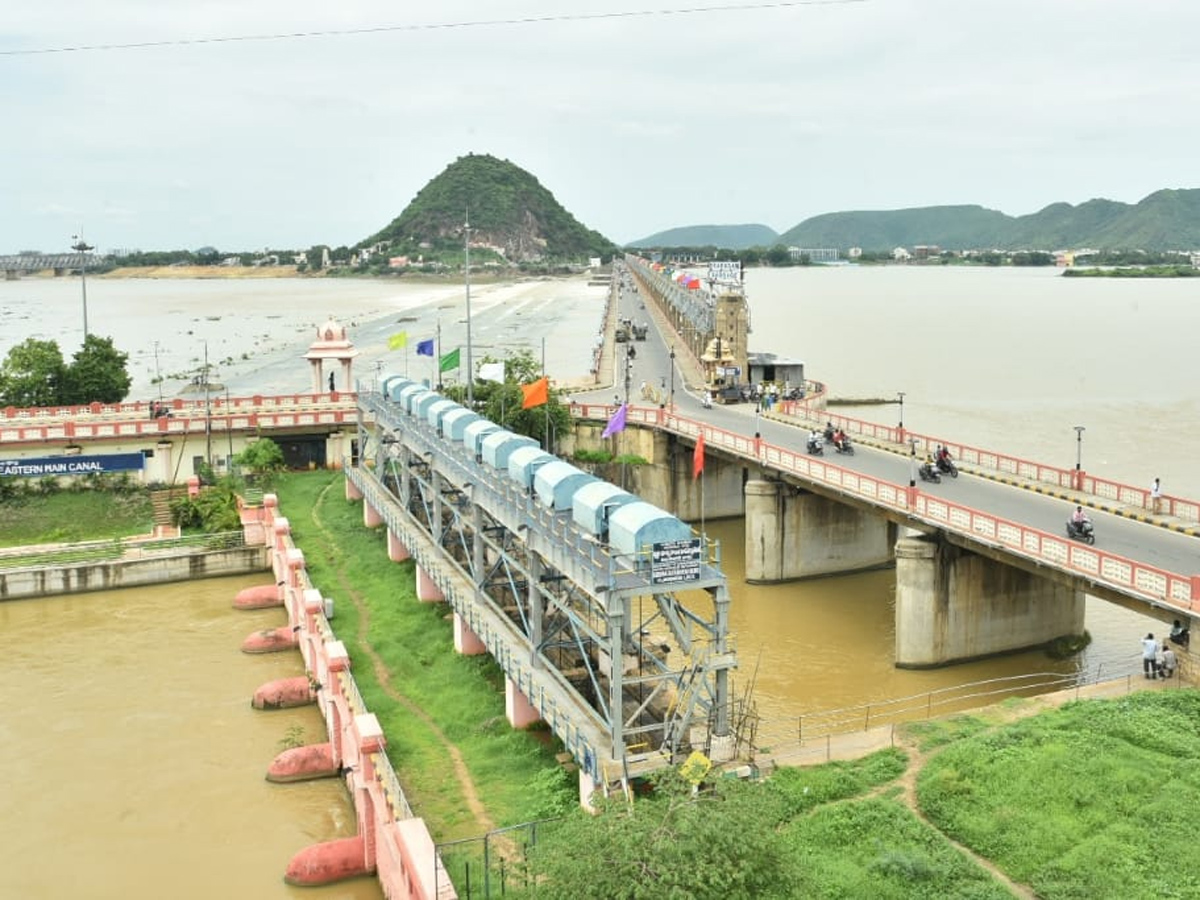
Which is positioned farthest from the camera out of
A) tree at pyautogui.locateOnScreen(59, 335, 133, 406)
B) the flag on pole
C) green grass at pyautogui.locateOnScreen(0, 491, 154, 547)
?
tree at pyautogui.locateOnScreen(59, 335, 133, 406)

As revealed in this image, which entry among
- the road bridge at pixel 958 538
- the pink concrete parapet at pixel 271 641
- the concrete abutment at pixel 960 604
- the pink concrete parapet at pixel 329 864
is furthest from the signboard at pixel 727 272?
the pink concrete parapet at pixel 329 864

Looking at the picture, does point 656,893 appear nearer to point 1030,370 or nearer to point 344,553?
point 344,553

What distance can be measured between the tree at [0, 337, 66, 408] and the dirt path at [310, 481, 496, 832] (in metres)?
27.3

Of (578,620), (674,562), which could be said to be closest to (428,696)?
(578,620)

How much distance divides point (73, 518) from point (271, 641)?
18.7 metres

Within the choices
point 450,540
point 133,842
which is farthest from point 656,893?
point 450,540

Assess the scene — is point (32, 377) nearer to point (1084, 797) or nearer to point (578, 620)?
point (578, 620)

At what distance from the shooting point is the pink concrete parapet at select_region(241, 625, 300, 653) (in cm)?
3828

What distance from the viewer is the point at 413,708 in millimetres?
30031

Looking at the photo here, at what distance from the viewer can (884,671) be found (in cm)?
3578

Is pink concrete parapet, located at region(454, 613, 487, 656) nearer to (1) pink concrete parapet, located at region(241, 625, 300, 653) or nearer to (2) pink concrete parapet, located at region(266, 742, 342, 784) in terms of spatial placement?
(2) pink concrete parapet, located at region(266, 742, 342, 784)

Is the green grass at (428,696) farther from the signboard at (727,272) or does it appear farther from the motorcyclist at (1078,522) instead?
the signboard at (727,272)

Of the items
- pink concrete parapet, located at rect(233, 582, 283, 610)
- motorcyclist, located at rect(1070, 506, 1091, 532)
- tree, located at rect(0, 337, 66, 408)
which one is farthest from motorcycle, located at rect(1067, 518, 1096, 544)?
tree, located at rect(0, 337, 66, 408)

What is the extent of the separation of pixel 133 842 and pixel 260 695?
23.9 ft
